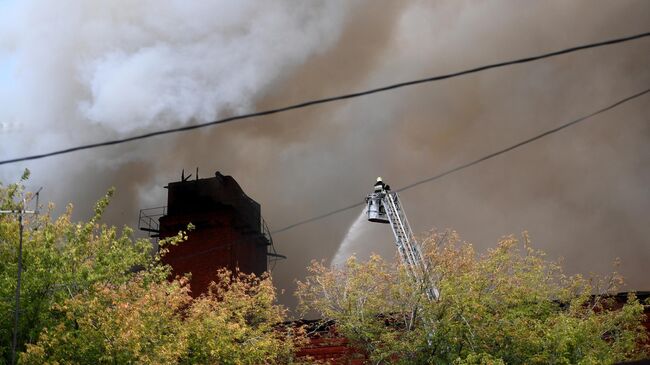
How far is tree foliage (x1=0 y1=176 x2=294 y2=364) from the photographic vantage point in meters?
16.0

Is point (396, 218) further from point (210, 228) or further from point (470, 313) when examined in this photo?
point (210, 228)

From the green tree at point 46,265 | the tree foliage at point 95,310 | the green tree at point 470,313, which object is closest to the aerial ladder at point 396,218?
the green tree at point 470,313

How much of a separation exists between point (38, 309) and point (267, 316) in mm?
7457

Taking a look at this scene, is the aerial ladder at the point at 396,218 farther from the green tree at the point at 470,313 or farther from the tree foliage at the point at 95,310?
the tree foliage at the point at 95,310

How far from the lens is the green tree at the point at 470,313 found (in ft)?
64.0

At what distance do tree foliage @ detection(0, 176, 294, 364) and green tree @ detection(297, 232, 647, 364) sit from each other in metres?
3.00

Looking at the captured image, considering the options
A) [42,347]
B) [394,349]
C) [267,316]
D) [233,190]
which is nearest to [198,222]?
[233,190]

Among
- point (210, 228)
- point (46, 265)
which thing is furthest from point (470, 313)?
point (210, 228)

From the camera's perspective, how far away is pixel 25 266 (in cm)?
1775

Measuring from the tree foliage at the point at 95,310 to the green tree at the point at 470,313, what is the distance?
9.86 feet

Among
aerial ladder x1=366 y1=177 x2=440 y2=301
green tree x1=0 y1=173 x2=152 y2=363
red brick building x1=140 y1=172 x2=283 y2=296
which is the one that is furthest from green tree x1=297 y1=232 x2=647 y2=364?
red brick building x1=140 y1=172 x2=283 y2=296

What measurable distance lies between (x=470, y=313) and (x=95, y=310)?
1061cm

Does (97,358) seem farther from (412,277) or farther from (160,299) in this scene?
(412,277)

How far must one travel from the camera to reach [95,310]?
16594 mm
